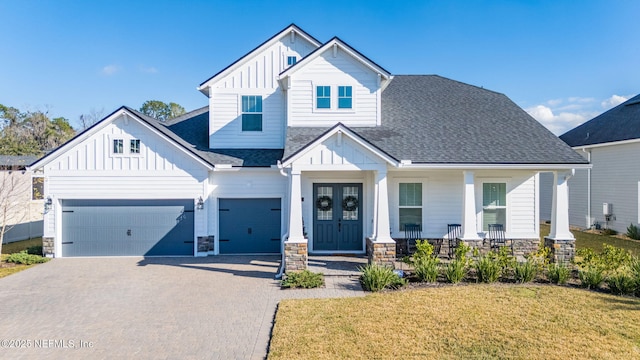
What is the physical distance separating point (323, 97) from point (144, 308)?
330 inches

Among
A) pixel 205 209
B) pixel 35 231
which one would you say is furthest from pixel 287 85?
pixel 35 231

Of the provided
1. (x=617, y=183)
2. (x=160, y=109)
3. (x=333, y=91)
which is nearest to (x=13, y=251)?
(x=333, y=91)

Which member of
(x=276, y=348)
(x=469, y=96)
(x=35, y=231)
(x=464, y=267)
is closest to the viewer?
(x=276, y=348)

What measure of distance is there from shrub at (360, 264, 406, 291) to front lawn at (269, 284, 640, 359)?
35 cm

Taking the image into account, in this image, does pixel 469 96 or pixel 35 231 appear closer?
pixel 469 96

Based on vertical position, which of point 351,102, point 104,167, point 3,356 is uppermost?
point 351,102

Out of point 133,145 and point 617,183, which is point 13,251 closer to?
point 133,145

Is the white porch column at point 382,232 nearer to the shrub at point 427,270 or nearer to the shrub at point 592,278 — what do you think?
the shrub at point 427,270

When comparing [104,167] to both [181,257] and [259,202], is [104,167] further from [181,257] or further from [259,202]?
[259,202]

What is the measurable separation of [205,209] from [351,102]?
641 cm

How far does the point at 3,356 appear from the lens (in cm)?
557

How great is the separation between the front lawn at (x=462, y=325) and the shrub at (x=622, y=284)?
1.07 feet

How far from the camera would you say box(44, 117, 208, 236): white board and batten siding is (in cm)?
1214

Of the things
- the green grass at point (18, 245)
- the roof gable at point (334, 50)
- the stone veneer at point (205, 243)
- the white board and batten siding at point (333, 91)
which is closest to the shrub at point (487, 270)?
the white board and batten siding at point (333, 91)
